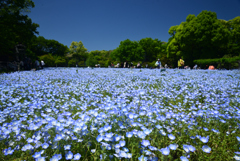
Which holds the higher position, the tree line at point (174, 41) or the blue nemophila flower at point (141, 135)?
the tree line at point (174, 41)

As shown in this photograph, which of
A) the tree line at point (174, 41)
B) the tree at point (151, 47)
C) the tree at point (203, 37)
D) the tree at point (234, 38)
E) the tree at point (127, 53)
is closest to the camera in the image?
the tree line at point (174, 41)

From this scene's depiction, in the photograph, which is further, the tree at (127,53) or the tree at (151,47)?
the tree at (151,47)

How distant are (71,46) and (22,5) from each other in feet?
203

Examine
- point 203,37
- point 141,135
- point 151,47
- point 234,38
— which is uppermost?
point 151,47

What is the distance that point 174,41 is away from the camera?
37.4m

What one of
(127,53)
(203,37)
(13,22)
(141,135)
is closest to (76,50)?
(127,53)

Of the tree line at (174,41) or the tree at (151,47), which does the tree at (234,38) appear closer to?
the tree line at (174,41)

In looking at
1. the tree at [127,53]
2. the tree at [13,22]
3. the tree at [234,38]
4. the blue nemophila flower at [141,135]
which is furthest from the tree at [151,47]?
the blue nemophila flower at [141,135]

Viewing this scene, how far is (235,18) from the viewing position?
131ft

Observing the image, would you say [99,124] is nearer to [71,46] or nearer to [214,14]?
[214,14]

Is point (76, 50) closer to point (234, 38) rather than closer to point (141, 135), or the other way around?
point (234, 38)

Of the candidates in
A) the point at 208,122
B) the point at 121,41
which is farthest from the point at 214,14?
the point at 208,122

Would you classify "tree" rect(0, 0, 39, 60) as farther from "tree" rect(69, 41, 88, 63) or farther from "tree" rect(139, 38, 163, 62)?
"tree" rect(69, 41, 88, 63)

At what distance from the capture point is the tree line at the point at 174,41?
1650 centimetres
